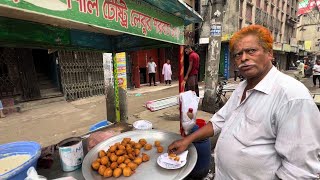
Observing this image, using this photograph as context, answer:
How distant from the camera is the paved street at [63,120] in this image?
4.83m

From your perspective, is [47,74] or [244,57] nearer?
[244,57]

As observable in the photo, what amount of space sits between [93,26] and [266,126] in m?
1.43

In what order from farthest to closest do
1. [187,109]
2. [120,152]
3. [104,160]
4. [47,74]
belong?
[47,74] < [187,109] < [120,152] < [104,160]

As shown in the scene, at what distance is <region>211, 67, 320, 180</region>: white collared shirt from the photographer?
40.9 inches

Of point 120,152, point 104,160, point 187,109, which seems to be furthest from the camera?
point 187,109

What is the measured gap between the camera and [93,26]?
158cm

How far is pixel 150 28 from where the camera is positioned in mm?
2162

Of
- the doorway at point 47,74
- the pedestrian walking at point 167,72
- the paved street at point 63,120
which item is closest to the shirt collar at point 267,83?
the paved street at point 63,120

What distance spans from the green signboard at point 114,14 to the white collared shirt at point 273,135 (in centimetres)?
120

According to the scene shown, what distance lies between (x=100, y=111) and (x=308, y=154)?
6477 millimetres

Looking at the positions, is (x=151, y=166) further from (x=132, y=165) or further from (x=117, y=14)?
(x=117, y=14)

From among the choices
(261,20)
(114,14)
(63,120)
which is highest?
(261,20)

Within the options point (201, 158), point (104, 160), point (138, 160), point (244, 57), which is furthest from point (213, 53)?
point (104, 160)

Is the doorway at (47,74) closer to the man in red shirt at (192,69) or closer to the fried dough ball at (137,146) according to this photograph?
the man in red shirt at (192,69)
